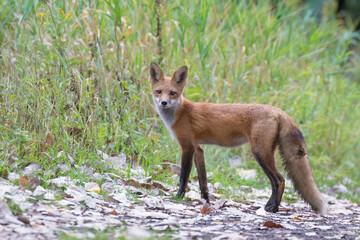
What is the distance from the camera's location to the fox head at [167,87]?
5014mm

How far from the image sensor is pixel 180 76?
5.27m

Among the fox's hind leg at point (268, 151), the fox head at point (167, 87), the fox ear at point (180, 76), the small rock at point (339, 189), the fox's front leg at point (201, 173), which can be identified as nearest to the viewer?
the fox's hind leg at point (268, 151)

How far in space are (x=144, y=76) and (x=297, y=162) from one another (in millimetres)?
2580

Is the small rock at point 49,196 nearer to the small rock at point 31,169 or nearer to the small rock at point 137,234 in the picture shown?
the small rock at point 31,169

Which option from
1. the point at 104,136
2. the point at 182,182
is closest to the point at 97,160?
the point at 104,136

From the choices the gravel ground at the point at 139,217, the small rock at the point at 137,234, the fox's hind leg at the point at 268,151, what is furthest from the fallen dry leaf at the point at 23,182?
the fox's hind leg at the point at 268,151

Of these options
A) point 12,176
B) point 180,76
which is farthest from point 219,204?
point 12,176

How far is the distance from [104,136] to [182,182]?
1060 millimetres

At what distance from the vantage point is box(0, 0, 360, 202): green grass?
4715 mm

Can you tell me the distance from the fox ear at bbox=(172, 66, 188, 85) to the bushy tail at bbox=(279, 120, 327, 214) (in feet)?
4.18

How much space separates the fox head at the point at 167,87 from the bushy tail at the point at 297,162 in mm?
1210

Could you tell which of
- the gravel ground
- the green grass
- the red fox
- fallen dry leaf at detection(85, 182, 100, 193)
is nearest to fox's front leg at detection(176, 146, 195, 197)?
the red fox

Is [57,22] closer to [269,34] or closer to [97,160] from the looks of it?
[97,160]

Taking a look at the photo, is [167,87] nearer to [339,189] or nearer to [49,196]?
[49,196]
